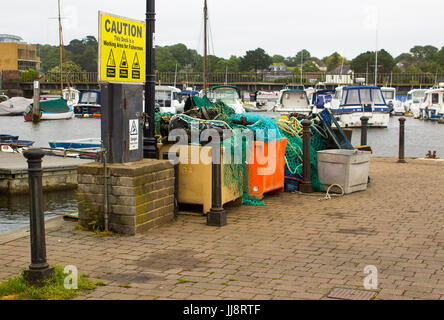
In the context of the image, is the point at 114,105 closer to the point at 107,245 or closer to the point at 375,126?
the point at 107,245

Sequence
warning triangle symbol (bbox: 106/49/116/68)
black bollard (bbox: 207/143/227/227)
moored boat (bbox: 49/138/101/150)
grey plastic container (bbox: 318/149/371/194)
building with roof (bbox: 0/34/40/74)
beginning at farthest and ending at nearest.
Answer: building with roof (bbox: 0/34/40/74), moored boat (bbox: 49/138/101/150), grey plastic container (bbox: 318/149/371/194), black bollard (bbox: 207/143/227/227), warning triangle symbol (bbox: 106/49/116/68)

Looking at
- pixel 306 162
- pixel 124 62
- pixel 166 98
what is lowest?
pixel 306 162

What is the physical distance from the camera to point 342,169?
10.0 metres

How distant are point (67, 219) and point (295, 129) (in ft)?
16.6

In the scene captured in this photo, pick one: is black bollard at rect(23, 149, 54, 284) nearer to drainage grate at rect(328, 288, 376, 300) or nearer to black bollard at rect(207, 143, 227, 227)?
drainage grate at rect(328, 288, 376, 300)

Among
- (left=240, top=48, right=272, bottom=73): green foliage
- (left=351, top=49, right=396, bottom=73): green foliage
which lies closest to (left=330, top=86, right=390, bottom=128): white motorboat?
(left=351, top=49, right=396, bottom=73): green foliage

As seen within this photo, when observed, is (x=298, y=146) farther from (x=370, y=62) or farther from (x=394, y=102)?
(x=370, y=62)

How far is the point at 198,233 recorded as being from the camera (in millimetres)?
7090

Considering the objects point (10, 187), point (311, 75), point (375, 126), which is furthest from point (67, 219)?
point (311, 75)

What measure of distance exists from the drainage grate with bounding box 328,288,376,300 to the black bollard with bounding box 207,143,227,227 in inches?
107

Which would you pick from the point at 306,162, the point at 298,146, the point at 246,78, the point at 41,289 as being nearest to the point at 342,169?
the point at 306,162

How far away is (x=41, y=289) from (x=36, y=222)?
587 millimetres

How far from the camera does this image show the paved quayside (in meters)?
5.02

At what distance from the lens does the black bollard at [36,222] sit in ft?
16.1
